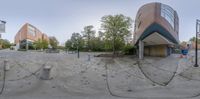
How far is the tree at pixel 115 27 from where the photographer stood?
120 feet

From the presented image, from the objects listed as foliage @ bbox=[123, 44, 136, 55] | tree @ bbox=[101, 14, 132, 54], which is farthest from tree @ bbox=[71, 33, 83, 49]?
tree @ bbox=[101, 14, 132, 54]

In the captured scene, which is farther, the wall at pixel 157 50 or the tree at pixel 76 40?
the tree at pixel 76 40

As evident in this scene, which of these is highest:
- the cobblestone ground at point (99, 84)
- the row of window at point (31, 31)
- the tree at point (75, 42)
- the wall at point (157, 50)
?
the row of window at point (31, 31)

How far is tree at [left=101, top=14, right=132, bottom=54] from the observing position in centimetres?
3659

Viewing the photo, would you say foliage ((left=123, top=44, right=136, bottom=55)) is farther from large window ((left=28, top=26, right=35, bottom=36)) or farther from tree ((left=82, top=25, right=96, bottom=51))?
large window ((left=28, top=26, right=35, bottom=36))

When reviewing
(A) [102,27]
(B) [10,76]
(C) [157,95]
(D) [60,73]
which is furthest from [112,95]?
(A) [102,27]

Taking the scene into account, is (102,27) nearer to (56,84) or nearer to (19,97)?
(56,84)

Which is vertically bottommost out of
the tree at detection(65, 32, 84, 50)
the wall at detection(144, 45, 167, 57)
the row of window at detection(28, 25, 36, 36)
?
the wall at detection(144, 45, 167, 57)

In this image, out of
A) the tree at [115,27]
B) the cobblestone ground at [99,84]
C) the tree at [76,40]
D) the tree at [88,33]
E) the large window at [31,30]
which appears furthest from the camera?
the large window at [31,30]

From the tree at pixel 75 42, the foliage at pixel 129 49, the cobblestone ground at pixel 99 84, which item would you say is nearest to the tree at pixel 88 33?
the tree at pixel 75 42

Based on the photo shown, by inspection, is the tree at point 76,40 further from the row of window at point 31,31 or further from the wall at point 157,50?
the row of window at point 31,31

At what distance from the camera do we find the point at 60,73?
20812 mm

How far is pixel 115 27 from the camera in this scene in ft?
120

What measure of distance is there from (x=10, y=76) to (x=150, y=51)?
2642 centimetres
